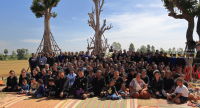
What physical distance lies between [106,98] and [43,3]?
13.4 metres

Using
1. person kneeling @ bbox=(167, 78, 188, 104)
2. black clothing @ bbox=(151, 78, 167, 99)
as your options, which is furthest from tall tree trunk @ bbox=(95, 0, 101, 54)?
person kneeling @ bbox=(167, 78, 188, 104)

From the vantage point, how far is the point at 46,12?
53.4 ft

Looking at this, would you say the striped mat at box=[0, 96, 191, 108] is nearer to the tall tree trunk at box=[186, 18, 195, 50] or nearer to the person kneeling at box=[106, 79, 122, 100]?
the person kneeling at box=[106, 79, 122, 100]

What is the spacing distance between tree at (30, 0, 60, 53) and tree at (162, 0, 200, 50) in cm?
1187

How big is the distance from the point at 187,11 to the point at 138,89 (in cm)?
1178

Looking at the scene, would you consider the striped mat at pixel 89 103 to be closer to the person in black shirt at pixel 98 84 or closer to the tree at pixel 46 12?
the person in black shirt at pixel 98 84

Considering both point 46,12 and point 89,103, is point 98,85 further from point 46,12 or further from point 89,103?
point 46,12

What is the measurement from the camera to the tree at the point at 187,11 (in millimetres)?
13953

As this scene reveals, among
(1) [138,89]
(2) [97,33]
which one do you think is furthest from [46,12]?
(1) [138,89]

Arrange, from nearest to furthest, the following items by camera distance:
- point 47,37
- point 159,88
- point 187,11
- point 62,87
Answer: point 159,88 → point 62,87 → point 187,11 → point 47,37

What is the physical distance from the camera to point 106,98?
19.4 feet

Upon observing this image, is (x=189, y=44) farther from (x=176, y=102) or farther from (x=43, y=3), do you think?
(x=43, y=3)

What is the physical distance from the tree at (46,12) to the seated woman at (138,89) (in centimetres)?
1308

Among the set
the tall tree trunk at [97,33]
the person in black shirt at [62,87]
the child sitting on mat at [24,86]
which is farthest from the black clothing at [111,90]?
the tall tree trunk at [97,33]
